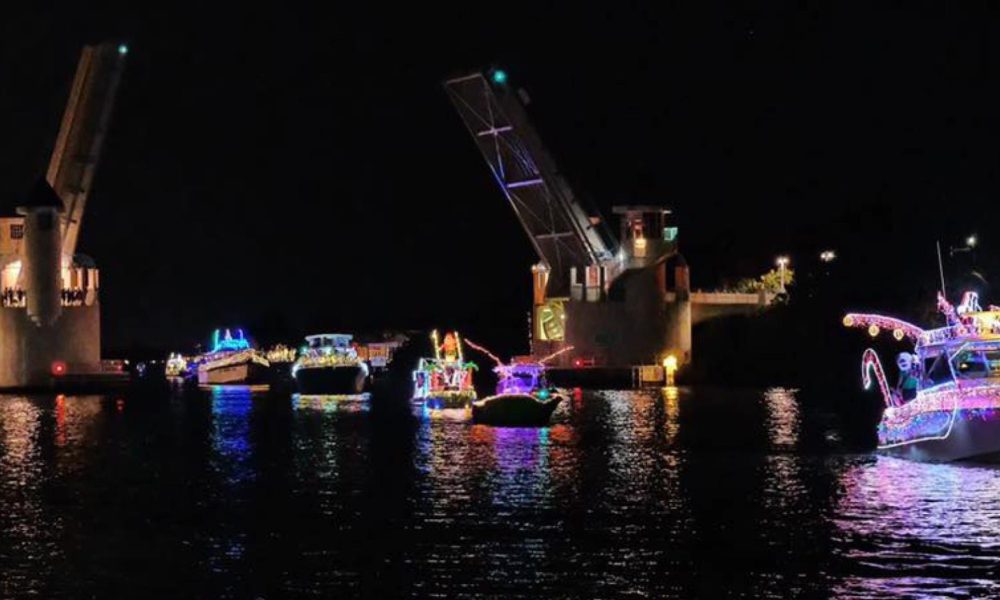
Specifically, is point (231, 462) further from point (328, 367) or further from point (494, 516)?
point (328, 367)

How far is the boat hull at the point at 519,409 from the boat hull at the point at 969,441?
1630cm

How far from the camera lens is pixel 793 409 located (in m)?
53.8

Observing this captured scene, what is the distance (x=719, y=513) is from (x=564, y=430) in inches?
747

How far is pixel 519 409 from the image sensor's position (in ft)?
152

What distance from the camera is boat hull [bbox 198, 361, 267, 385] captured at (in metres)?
96.6

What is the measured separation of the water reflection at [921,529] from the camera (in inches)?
776

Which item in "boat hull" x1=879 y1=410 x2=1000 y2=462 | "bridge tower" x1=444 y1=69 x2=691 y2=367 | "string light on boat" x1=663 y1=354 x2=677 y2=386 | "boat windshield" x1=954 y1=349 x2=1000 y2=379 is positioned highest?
"bridge tower" x1=444 y1=69 x2=691 y2=367

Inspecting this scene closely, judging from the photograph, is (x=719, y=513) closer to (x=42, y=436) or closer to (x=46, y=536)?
(x=46, y=536)

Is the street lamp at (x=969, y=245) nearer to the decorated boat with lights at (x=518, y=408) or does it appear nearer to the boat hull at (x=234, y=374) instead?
the decorated boat with lights at (x=518, y=408)

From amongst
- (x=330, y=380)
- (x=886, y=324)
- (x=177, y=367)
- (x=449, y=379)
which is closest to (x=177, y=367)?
(x=177, y=367)

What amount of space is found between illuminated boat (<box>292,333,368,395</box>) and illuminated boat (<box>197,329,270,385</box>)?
64.2 feet

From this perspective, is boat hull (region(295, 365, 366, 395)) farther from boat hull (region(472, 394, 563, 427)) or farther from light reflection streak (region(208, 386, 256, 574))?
boat hull (region(472, 394, 563, 427))

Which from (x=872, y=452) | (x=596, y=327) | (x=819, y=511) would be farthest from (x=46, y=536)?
(x=596, y=327)

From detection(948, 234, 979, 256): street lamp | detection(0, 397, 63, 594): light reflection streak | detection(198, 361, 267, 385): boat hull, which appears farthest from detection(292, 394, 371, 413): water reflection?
detection(948, 234, 979, 256): street lamp
